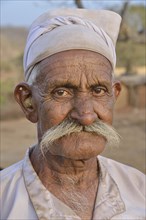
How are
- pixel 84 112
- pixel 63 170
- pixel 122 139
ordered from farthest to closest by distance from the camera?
1. pixel 122 139
2. pixel 63 170
3. pixel 84 112

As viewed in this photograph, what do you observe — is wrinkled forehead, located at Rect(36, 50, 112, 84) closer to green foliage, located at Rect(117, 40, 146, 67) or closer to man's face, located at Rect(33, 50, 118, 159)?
man's face, located at Rect(33, 50, 118, 159)

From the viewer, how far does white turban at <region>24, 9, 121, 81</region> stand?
6.13ft

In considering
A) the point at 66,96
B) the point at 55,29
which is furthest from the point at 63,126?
the point at 55,29

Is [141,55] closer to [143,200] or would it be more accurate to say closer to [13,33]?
[143,200]

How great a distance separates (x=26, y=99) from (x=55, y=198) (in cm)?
41

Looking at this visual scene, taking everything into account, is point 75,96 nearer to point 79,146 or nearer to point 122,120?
point 79,146

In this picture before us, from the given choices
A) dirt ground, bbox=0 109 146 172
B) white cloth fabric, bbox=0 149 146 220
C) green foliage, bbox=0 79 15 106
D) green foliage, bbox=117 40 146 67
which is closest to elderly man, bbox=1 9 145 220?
white cloth fabric, bbox=0 149 146 220

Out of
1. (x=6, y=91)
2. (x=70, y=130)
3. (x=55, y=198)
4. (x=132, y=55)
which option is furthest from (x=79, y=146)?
(x=132, y=55)

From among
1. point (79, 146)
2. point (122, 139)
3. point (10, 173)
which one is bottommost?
point (122, 139)

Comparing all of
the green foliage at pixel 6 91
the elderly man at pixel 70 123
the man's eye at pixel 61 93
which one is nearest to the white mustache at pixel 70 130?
the elderly man at pixel 70 123

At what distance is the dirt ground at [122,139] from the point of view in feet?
22.6

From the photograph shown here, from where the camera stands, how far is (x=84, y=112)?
1.77 metres

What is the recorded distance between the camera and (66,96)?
1.83 meters

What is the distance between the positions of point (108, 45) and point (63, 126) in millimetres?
390
